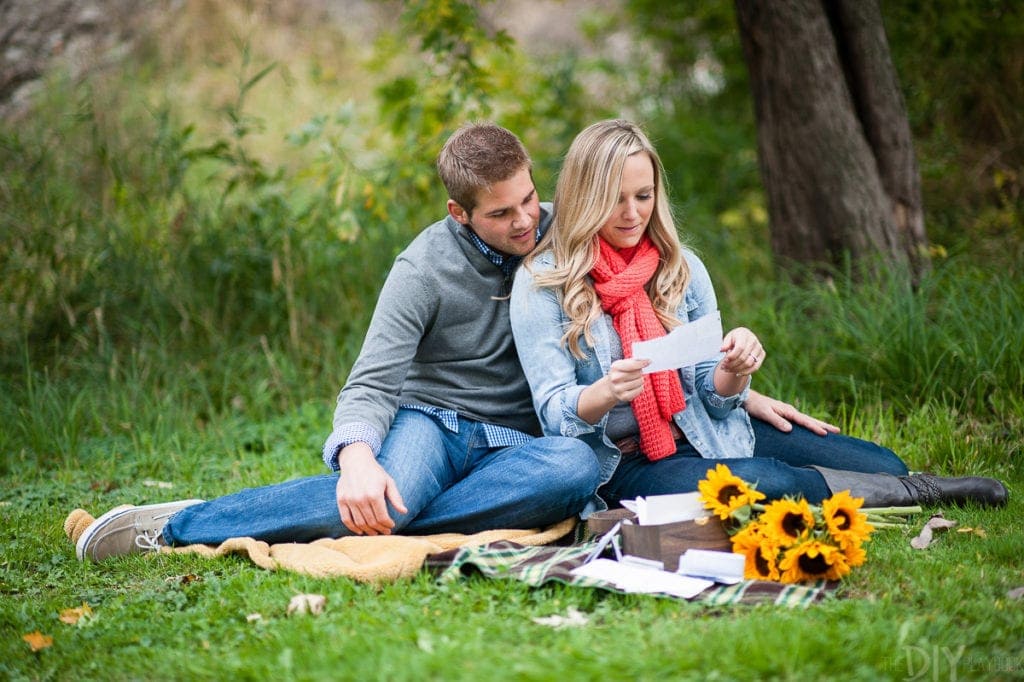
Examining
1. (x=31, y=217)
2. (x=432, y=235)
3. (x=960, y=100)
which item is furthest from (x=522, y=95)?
(x=432, y=235)

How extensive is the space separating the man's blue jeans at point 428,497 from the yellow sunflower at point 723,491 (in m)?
0.40

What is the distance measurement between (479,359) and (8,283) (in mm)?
3137

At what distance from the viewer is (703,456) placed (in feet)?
10.3

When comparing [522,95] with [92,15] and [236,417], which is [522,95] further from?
[92,15]

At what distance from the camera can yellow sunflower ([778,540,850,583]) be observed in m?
2.57

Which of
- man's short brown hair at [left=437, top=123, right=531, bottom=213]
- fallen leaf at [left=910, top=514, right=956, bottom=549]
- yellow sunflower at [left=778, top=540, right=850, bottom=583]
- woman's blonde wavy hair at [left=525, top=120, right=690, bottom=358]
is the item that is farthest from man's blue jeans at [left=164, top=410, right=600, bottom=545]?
fallen leaf at [left=910, top=514, right=956, bottom=549]

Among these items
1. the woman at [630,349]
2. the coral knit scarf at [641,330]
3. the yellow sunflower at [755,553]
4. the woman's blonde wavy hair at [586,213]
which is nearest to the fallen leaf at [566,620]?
the yellow sunflower at [755,553]

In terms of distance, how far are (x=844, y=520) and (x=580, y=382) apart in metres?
0.93

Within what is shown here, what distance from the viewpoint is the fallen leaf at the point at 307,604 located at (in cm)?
256

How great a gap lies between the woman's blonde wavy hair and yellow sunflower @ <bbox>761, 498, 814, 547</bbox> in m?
0.78

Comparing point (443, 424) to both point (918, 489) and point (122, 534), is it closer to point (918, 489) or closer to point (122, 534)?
point (122, 534)

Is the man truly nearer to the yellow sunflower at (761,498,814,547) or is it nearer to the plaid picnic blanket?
the plaid picnic blanket

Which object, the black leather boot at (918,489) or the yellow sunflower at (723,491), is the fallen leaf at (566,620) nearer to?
the yellow sunflower at (723,491)

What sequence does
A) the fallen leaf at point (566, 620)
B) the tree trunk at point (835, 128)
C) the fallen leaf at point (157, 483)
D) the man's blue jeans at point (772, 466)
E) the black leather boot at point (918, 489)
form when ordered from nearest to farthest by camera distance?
the fallen leaf at point (566, 620) < the man's blue jeans at point (772, 466) < the black leather boot at point (918, 489) < the fallen leaf at point (157, 483) < the tree trunk at point (835, 128)
